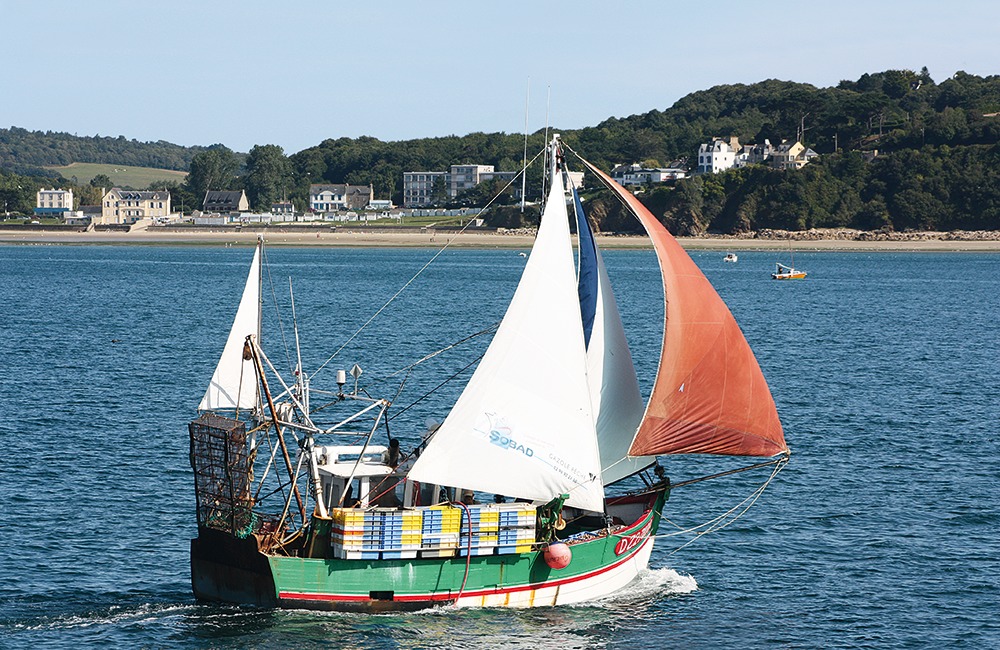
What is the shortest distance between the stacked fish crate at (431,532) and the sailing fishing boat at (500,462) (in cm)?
3

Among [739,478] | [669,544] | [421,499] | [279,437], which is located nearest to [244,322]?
[279,437]

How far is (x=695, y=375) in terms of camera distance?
2588 centimetres

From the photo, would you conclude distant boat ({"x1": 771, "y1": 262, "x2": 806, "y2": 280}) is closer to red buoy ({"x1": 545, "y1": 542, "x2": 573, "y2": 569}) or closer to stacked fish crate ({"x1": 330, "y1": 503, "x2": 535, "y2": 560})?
red buoy ({"x1": 545, "y1": 542, "x2": 573, "y2": 569})

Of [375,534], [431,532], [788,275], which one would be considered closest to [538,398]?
[431,532]

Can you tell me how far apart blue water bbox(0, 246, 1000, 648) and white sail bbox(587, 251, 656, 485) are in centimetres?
309

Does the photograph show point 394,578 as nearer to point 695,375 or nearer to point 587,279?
point 695,375

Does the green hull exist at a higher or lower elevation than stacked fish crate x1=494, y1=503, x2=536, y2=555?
lower

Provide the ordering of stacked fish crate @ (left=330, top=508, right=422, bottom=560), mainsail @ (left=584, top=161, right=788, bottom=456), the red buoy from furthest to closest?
A: 1. mainsail @ (left=584, top=161, right=788, bottom=456)
2. the red buoy
3. stacked fish crate @ (left=330, top=508, right=422, bottom=560)

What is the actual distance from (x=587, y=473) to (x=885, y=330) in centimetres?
6157

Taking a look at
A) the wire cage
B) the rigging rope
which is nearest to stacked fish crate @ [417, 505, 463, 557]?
the wire cage

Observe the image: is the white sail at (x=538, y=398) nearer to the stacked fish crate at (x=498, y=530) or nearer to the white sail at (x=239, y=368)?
the stacked fish crate at (x=498, y=530)

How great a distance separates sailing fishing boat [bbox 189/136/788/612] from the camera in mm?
23828

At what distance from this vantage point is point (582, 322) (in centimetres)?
2711

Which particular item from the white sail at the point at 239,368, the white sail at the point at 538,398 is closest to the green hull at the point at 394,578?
the white sail at the point at 538,398
